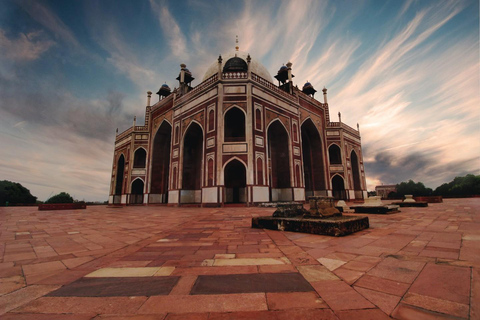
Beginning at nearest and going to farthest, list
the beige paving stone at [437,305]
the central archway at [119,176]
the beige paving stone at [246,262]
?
the beige paving stone at [437,305]
the beige paving stone at [246,262]
the central archway at [119,176]

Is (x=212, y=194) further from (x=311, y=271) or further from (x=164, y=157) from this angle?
(x=311, y=271)

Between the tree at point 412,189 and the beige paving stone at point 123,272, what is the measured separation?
172 ft

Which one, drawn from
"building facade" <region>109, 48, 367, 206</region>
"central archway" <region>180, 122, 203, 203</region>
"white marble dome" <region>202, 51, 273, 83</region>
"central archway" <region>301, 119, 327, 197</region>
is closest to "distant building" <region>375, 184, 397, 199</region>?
"building facade" <region>109, 48, 367, 206</region>

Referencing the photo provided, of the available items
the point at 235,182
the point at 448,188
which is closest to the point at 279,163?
the point at 235,182

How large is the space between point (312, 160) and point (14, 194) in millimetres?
38642

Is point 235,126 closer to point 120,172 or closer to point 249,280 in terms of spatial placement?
point 120,172

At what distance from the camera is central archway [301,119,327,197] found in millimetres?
23766

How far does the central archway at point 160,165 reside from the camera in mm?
23562

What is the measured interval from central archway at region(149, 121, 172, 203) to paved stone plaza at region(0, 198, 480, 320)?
20.9 m

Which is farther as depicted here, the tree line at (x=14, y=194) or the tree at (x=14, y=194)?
the tree at (x=14, y=194)

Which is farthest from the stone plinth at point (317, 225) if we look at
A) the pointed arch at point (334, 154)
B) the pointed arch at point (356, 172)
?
the pointed arch at point (356, 172)

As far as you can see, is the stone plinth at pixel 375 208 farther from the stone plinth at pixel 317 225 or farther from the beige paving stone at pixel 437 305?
the beige paving stone at pixel 437 305

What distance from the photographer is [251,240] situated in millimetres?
3773

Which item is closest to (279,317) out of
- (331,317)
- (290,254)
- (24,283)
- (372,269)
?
(331,317)
